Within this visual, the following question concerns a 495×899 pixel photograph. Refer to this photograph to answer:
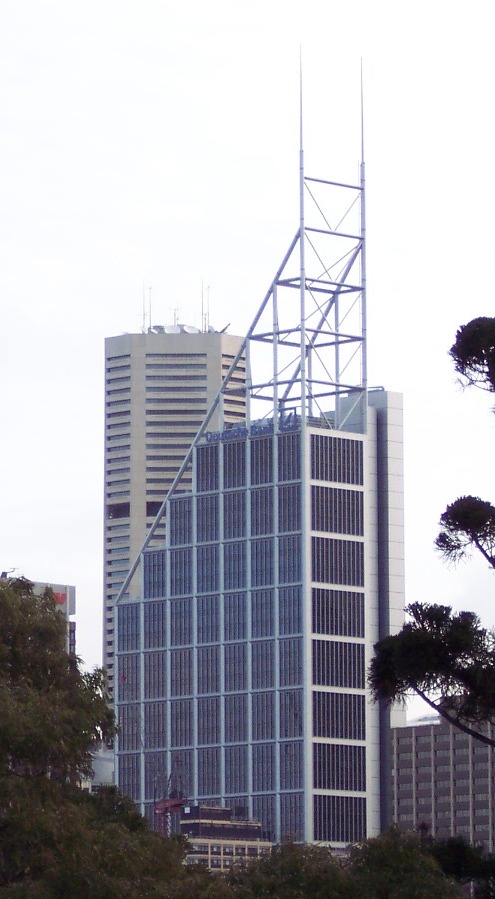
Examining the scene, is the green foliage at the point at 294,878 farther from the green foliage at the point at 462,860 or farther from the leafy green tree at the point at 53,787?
the green foliage at the point at 462,860

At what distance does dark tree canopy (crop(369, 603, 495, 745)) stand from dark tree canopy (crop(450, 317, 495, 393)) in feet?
17.0

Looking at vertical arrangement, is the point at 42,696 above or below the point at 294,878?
above

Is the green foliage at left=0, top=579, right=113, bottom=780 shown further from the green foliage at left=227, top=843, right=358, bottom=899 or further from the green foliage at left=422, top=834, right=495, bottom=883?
the green foliage at left=422, top=834, right=495, bottom=883

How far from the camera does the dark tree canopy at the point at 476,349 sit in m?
52.3

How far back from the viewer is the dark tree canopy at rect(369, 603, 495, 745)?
51250 millimetres

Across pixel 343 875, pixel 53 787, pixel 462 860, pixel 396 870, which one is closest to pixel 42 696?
pixel 53 787

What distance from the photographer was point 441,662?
169 feet

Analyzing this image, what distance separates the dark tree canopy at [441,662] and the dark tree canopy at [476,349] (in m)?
5.19

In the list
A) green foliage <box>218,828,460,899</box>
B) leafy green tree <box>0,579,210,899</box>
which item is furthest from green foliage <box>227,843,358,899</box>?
leafy green tree <box>0,579,210,899</box>

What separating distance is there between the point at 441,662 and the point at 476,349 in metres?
6.72

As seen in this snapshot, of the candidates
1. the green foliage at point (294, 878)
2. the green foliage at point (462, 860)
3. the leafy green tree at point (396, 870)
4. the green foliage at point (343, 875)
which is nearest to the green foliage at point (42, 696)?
the green foliage at point (294, 878)

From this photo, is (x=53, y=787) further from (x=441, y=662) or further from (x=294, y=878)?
(x=441, y=662)

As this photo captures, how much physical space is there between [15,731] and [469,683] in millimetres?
12939

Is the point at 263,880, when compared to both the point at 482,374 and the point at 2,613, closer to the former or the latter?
the point at 2,613
